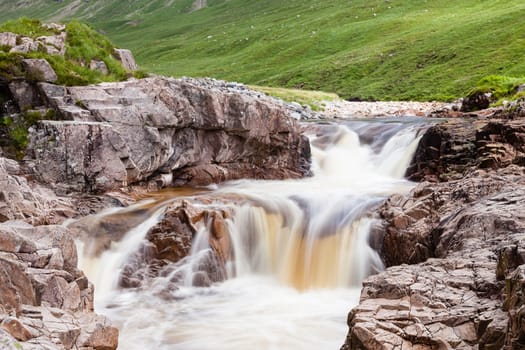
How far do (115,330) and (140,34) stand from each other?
195876 millimetres

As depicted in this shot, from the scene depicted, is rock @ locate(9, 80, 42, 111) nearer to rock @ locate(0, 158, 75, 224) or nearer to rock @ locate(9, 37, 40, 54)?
rock @ locate(9, 37, 40, 54)

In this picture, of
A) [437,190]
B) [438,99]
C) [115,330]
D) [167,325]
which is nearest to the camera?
[115,330]

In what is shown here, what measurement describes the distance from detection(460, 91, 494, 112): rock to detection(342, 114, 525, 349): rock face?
71.2ft

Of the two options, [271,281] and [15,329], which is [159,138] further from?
[15,329]

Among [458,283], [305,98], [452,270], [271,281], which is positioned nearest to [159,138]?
[271,281]

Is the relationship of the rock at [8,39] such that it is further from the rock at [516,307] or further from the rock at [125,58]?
the rock at [516,307]

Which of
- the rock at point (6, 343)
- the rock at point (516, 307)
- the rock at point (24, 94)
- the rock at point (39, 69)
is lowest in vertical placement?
the rock at point (516, 307)

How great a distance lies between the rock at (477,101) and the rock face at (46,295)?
34.7 meters

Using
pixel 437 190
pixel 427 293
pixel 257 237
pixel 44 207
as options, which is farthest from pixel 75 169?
pixel 427 293

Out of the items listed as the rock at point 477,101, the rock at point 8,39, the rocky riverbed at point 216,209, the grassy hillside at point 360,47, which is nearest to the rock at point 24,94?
the rocky riverbed at point 216,209

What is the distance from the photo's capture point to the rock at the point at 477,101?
40178 millimetres

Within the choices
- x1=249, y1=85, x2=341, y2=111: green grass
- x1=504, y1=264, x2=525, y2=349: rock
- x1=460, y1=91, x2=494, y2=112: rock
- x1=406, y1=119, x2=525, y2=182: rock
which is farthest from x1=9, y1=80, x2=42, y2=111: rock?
x1=249, y1=85, x2=341, y2=111: green grass

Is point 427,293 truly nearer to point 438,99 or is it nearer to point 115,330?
point 115,330

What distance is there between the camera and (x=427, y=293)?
9891mm
